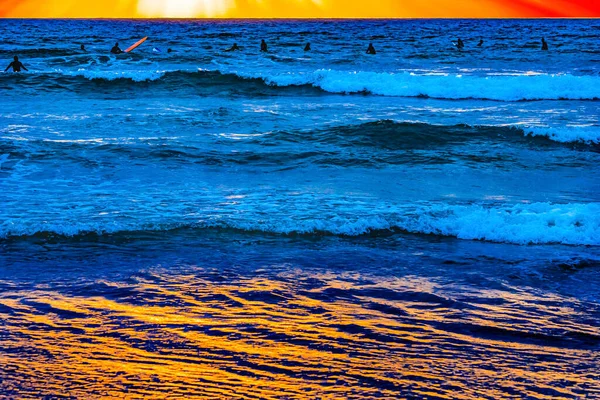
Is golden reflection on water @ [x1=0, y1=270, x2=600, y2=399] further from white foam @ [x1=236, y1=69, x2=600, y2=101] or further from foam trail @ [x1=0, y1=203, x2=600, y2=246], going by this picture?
white foam @ [x1=236, y1=69, x2=600, y2=101]

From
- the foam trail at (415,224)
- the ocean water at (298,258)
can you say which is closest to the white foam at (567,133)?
the ocean water at (298,258)

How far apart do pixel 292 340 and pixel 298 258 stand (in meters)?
2.09

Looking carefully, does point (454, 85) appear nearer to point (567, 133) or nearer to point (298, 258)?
point (567, 133)

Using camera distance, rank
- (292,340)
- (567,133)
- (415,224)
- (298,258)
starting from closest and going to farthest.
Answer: (292,340), (298,258), (415,224), (567,133)

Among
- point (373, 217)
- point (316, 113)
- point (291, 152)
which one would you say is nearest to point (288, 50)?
point (316, 113)

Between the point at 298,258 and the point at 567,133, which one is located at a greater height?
the point at 567,133

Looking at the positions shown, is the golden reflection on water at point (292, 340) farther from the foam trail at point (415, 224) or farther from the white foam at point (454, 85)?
the white foam at point (454, 85)

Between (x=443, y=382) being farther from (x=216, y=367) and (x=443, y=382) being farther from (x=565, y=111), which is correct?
(x=565, y=111)

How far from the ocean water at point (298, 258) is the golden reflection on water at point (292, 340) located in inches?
0.7

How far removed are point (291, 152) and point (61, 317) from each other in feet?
27.5

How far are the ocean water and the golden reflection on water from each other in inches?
0.7

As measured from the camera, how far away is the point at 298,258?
6.82 meters

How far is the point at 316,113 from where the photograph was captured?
18.7 metres

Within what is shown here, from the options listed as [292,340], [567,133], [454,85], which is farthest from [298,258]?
[454,85]
